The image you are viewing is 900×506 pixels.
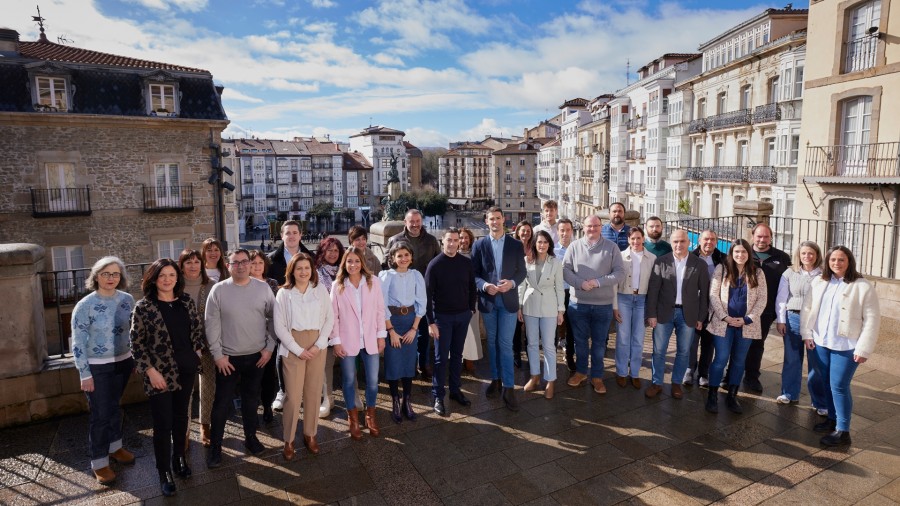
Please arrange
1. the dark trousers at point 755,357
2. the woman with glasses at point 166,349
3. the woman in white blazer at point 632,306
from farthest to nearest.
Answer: the woman in white blazer at point 632,306 → the dark trousers at point 755,357 → the woman with glasses at point 166,349

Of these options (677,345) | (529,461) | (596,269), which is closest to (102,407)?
(529,461)

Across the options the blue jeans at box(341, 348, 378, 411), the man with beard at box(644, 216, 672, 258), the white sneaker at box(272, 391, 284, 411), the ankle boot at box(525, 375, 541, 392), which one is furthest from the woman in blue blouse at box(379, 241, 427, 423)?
the man with beard at box(644, 216, 672, 258)

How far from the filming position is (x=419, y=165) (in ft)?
325

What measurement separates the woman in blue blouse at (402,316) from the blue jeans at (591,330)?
1.82m

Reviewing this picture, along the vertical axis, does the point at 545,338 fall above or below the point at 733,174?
below

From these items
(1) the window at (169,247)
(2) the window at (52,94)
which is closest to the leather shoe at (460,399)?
(1) the window at (169,247)

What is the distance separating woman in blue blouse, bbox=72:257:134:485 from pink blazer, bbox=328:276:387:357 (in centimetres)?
163

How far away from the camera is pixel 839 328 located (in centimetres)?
477

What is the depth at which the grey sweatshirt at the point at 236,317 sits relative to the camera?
441 centimetres

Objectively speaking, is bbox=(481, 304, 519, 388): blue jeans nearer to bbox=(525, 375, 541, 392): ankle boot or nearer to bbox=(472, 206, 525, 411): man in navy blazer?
bbox=(472, 206, 525, 411): man in navy blazer

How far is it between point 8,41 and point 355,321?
2319cm

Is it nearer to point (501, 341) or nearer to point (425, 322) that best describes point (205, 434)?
point (425, 322)

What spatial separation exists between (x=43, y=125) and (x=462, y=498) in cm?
2204

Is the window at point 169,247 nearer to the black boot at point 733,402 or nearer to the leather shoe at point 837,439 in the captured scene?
the black boot at point 733,402
